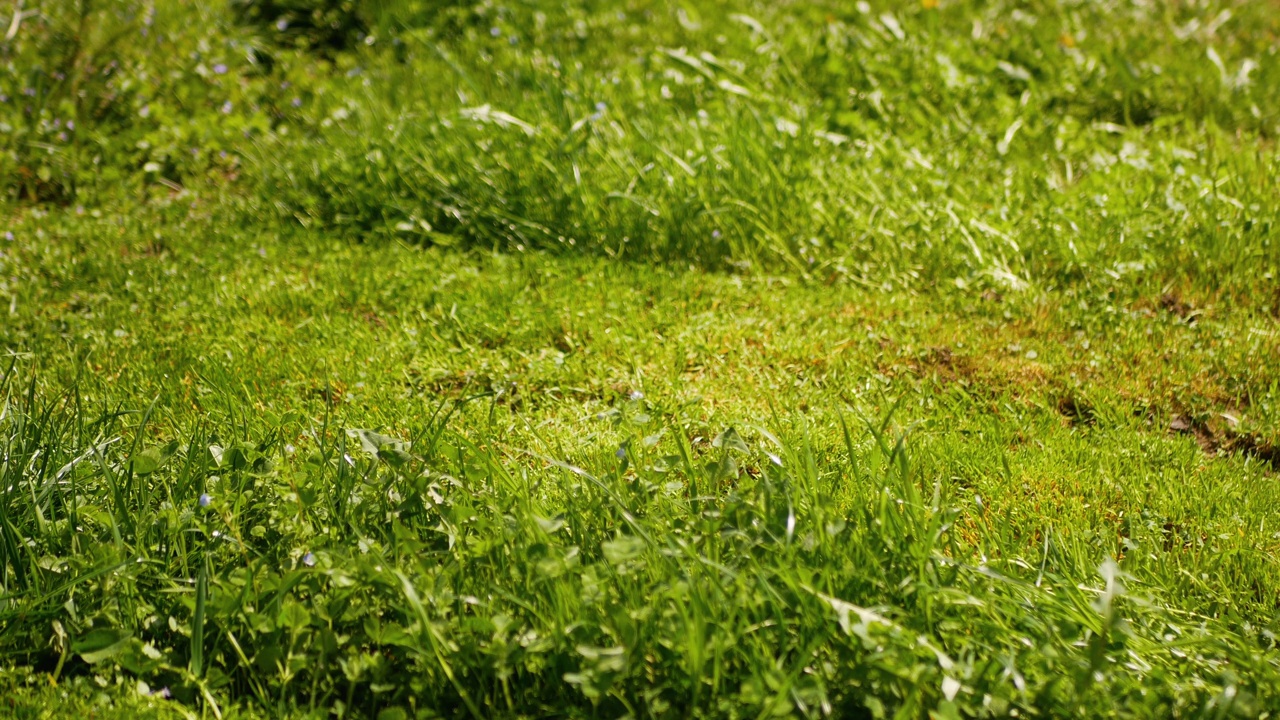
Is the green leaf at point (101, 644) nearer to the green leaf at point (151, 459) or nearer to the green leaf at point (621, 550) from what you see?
the green leaf at point (151, 459)

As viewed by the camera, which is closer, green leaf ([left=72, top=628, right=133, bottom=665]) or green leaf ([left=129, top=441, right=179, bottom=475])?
green leaf ([left=72, top=628, right=133, bottom=665])

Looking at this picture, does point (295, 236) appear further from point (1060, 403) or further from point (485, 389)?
point (1060, 403)

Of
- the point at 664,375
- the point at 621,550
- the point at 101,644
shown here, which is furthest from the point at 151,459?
the point at 664,375

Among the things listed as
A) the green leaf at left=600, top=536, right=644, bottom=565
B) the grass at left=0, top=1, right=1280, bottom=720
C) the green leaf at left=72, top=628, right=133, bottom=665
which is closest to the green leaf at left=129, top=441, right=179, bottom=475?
the grass at left=0, top=1, right=1280, bottom=720

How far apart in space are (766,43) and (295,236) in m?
3.08

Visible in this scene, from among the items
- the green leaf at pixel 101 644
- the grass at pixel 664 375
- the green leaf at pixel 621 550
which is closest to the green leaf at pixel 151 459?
the grass at pixel 664 375

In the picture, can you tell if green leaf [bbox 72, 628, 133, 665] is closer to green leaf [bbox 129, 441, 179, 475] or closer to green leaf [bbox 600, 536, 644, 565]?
green leaf [bbox 129, 441, 179, 475]

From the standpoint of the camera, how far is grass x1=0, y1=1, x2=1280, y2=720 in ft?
6.73

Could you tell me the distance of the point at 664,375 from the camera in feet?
11.3

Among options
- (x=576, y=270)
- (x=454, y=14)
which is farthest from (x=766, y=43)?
(x=576, y=270)

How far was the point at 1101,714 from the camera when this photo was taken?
Answer: 6.20ft

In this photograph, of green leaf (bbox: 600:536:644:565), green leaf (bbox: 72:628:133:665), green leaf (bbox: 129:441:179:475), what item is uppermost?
green leaf (bbox: 600:536:644:565)

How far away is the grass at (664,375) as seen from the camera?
2.05m

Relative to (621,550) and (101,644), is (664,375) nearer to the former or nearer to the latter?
(621,550)
